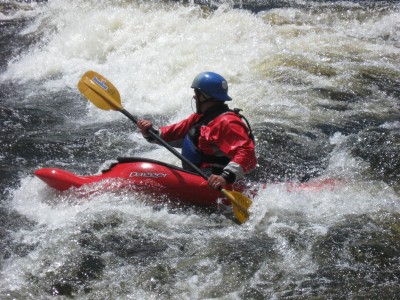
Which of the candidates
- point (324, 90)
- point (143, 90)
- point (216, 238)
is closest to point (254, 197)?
point (216, 238)

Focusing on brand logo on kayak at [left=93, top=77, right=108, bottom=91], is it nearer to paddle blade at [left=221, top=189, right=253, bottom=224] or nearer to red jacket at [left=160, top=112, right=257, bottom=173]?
red jacket at [left=160, top=112, right=257, bottom=173]

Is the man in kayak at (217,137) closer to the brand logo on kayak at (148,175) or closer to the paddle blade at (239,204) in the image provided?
the paddle blade at (239,204)

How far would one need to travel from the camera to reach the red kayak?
4.47 metres

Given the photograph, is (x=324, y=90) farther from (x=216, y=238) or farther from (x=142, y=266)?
(x=142, y=266)

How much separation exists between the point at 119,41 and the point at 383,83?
5.31 meters

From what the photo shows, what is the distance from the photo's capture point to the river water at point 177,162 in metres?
3.60

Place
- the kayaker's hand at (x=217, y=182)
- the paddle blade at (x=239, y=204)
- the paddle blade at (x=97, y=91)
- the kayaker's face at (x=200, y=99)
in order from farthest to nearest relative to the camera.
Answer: the paddle blade at (x=97, y=91)
the kayaker's face at (x=200, y=99)
the paddle blade at (x=239, y=204)
the kayaker's hand at (x=217, y=182)

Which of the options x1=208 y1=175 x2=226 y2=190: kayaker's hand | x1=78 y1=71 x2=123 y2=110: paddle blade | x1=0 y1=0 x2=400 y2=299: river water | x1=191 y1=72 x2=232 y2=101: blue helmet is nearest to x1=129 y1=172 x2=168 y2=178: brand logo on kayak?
x1=0 y1=0 x2=400 y2=299: river water

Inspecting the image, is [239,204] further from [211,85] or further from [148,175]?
[211,85]

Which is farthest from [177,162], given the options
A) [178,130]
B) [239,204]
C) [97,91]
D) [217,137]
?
[239,204]

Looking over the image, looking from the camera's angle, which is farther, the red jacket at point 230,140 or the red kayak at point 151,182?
the red kayak at point 151,182

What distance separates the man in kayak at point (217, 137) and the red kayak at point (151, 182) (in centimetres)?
20

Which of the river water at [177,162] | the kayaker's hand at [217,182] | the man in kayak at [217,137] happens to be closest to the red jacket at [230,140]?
the man in kayak at [217,137]

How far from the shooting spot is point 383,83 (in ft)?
26.4
